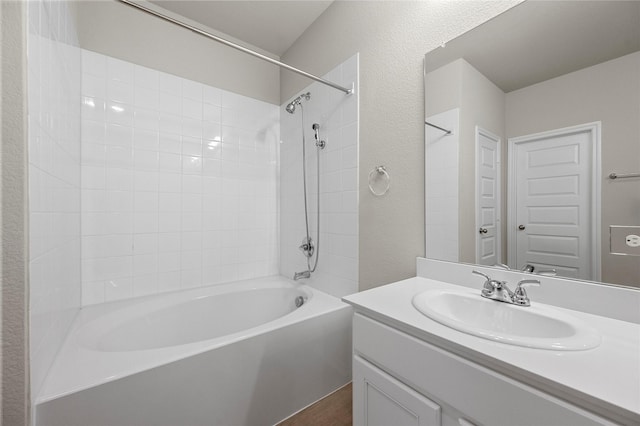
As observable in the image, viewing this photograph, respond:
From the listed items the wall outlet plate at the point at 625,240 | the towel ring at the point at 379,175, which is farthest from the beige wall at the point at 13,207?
the wall outlet plate at the point at 625,240

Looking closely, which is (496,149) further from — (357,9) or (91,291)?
(91,291)

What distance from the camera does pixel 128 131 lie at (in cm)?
175

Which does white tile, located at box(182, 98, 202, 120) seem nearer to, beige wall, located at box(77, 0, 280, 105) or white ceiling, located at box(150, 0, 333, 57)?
beige wall, located at box(77, 0, 280, 105)

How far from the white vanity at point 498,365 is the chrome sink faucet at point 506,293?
35 millimetres

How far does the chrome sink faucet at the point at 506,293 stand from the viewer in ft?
2.94

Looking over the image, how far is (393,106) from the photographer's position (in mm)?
1457

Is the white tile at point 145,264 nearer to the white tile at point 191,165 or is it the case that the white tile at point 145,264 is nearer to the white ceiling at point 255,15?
the white tile at point 191,165

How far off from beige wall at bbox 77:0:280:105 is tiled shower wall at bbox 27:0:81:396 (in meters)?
0.22

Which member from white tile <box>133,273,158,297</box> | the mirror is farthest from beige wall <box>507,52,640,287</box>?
white tile <box>133,273,158,297</box>

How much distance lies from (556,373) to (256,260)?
6.87 feet

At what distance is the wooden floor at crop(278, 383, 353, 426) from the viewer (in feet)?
4.37

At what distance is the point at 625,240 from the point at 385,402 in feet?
3.00

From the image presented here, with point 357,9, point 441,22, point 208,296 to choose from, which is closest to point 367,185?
point 441,22

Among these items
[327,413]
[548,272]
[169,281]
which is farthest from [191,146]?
[548,272]
